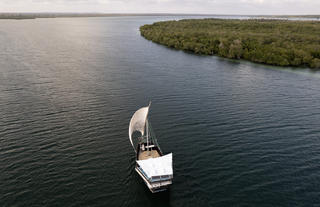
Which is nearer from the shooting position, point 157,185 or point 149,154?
point 157,185

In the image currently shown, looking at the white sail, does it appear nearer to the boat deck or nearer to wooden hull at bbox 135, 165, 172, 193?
the boat deck

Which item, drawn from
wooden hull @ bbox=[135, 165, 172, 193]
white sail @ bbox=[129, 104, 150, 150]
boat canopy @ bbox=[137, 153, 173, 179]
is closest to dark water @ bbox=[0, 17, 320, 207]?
wooden hull @ bbox=[135, 165, 172, 193]

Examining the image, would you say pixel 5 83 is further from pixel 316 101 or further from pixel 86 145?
pixel 316 101

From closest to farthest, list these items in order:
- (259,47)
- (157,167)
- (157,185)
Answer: (157,185), (157,167), (259,47)

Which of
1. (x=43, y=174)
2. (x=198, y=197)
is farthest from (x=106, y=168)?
(x=198, y=197)

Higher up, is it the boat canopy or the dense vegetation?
the dense vegetation

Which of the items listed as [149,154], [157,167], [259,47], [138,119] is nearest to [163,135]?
[138,119]

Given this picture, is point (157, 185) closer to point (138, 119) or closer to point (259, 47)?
point (138, 119)
